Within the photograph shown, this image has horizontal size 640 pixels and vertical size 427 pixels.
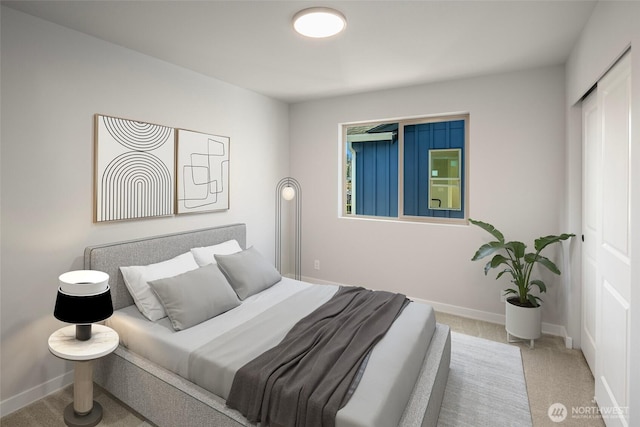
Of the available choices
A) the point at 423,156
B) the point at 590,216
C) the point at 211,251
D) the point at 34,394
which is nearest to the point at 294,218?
the point at 211,251

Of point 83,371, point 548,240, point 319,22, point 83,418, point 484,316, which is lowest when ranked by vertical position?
point 83,418

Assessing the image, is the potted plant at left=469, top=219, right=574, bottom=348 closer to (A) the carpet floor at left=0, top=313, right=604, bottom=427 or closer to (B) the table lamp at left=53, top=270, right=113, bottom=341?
(A) the carpet floor at left=0, top=313, right=604, bottom=427

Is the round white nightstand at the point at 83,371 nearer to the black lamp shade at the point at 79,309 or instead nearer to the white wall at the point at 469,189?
the black lamp shade at the point at 79,309

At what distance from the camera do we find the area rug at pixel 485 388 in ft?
7.06

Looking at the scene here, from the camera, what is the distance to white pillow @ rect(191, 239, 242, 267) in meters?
3.14

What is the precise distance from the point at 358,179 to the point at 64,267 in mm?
3872

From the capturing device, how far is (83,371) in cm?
213

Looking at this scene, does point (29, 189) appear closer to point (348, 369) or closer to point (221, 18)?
point (221, 18)

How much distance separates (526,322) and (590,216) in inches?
41.9

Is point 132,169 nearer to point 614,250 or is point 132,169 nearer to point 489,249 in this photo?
point 489,249

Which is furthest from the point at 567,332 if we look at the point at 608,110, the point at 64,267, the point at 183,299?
the point at 64,267

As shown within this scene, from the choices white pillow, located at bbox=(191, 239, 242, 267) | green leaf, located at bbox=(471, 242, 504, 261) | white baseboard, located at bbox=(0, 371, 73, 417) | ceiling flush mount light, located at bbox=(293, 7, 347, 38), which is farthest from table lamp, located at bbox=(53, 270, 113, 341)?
green leaf, located at bbox=(471, 242, 504, 261)

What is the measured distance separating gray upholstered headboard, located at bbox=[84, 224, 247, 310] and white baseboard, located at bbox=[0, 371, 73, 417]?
62 centimetres

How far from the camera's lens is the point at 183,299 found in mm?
2418
